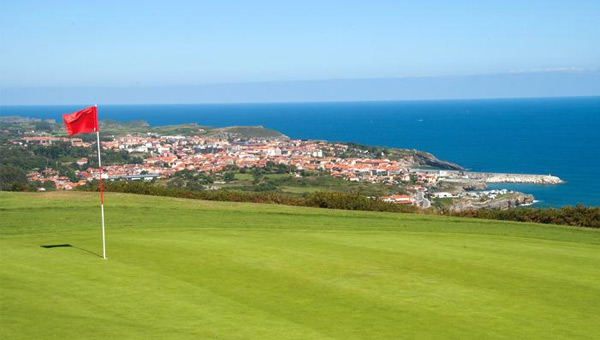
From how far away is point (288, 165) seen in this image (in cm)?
5756

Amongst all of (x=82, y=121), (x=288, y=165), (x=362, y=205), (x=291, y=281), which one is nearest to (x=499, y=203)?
(x=362, y=205)

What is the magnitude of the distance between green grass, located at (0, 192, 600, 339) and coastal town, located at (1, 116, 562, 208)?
18616 mm

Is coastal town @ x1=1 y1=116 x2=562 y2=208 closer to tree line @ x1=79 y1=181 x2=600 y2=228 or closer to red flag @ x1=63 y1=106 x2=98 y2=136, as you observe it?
tree line @ x1=79 y1=181 x2=600 y2=228

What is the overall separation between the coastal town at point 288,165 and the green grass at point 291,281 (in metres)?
18.6

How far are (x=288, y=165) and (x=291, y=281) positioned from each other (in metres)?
46.3

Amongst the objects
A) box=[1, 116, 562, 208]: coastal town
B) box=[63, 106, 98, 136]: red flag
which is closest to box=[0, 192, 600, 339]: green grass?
box=[63, 106, 98, 136]: red flag

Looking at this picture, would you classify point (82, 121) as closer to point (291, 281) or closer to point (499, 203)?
point (291, 281)

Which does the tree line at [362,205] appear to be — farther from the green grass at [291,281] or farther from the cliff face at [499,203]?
the cliff face at [499,203]

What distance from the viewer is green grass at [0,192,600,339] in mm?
8844

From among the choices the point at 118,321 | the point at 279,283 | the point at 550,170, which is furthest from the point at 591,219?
the point at 550,170

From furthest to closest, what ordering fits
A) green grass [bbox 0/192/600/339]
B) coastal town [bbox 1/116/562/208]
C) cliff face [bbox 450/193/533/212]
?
coastal town [bbox 1/116/562/208] → cliff face [bbox 450/193/533/212] → green grass [bbox 0/192/600/339]

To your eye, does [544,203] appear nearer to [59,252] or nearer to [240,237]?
[240,237]

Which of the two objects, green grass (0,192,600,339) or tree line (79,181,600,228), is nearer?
green grass (0,192,600,339)

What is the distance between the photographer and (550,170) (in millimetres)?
78000
